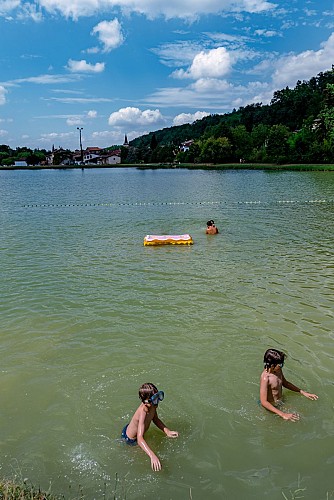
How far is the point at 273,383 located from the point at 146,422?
2215 millimetres

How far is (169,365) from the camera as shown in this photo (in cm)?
860

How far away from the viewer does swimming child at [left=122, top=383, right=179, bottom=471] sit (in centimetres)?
584

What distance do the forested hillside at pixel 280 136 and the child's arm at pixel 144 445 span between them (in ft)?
218

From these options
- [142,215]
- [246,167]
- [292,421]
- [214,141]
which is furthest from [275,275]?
[214,141]

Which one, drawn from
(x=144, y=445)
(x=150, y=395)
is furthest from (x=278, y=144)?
(x=144, y=445)

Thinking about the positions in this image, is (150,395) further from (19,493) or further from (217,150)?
(217,150)

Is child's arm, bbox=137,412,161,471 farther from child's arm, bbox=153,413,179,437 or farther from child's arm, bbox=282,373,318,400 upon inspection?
child's arm, bbox=282,373,318,400

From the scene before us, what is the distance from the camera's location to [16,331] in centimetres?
1041

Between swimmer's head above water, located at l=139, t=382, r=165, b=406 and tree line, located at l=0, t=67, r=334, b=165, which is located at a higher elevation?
tree line, located at l=0, t=67, r=334, b=165

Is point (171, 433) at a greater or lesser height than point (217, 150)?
lesser

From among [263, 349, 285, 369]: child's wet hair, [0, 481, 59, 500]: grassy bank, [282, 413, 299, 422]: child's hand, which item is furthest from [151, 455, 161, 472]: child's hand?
[263, 349, 285, 369]: child's wet hair

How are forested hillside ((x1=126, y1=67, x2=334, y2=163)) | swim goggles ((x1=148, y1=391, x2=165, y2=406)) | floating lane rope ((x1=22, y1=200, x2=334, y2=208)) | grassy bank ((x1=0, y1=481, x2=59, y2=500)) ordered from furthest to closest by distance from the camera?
1. forested hillside ((x1=126, y1=67, x2=334, y2=163))
2. floating lane rope ((x1=22, y1=200, x2=334, y2=208))
3. swim goggles ((x1=148, y1=391, x2=165, y2=406))
4. grassy bank ((x1=0, y1=481, x2=59, y2=500))

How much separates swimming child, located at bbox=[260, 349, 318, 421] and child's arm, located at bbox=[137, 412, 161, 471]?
2090mm

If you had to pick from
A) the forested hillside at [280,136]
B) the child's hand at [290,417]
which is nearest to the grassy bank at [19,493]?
the child's hand at [290,417]
